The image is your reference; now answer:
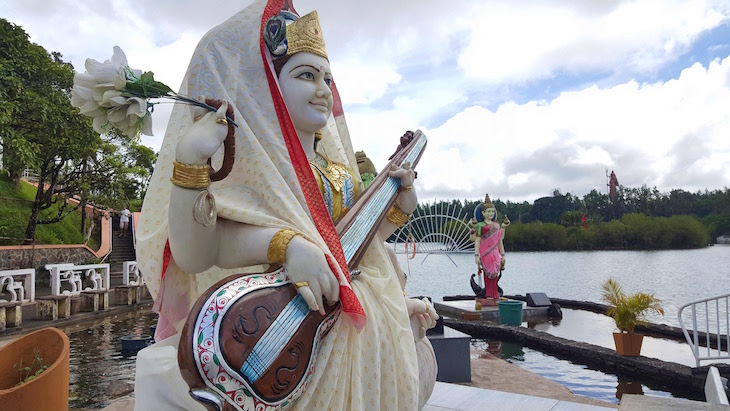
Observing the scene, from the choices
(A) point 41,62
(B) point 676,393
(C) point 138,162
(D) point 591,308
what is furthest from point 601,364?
(C) point 138,162

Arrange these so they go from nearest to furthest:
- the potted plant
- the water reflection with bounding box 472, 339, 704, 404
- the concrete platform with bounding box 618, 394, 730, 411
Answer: the concrete platform with bounding box 618, 394, 730, 411, the water reflection with bounding box 472, 339, 704, 404, the potted plant

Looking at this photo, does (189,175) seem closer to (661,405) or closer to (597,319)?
(661,405)

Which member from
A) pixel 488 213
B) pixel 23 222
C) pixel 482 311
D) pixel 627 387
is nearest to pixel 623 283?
pixel 488 213

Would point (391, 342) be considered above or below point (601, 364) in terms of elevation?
above

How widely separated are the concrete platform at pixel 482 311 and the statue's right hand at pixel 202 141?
10542mm

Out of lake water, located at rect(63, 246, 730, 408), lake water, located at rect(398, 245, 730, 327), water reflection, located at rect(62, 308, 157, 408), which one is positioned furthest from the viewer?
lake water, located at rect(398, 245, 730, 327)

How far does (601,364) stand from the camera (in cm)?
747

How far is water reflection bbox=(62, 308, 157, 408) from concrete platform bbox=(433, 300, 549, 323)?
670cm

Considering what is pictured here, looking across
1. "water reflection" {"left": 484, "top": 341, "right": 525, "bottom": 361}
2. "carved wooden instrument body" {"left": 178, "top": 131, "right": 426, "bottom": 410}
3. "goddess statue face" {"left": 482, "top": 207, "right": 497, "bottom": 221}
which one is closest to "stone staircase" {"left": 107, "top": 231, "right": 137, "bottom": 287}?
"goddess statue face" {"left": 482, "top": 207, "right": 497, "bottom": 221}

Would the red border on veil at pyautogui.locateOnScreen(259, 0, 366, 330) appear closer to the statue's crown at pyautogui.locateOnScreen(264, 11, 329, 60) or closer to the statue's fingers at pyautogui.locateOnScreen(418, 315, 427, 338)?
the statue's crown at pyautogui.locateOnScreen(264, 11, 329, 60)

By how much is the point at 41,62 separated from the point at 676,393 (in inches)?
555

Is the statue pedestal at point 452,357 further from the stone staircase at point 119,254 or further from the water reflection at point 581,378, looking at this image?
the stone staircase at point 119,254

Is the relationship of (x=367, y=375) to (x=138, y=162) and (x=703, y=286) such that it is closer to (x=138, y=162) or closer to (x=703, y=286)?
(x=703, y=286)

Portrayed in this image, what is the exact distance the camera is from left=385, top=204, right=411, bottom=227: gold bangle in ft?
8.02
